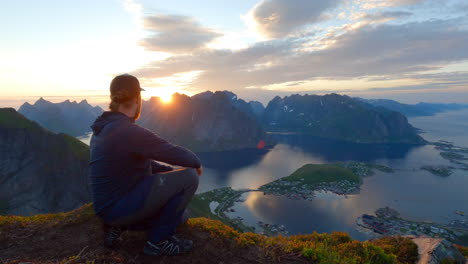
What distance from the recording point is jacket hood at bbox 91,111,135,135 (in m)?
5.15

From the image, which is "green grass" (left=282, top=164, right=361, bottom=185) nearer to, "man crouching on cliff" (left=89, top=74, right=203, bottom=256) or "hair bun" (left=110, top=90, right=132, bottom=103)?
"man crouching on cliff" (left=89, top=74, right=203, bottom=256)

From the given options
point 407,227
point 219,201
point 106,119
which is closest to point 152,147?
point 106,119

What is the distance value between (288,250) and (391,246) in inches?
179

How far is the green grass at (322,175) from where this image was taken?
143 metres

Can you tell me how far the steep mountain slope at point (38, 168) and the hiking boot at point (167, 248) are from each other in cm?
9032

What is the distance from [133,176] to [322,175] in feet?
523

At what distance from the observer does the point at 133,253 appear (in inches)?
226

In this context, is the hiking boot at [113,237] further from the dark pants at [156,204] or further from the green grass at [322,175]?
the green grass at [322,175]

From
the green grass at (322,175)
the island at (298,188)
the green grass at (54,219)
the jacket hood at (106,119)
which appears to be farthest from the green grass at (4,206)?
the green grass at (322,175)

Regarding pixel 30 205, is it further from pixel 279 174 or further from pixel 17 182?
pixel 279 174

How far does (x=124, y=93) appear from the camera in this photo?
211 inches

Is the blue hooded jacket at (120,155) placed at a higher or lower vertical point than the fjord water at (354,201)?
higher

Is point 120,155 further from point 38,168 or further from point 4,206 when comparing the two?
point 38,168

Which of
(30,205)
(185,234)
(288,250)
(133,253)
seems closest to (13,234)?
(133,253)
